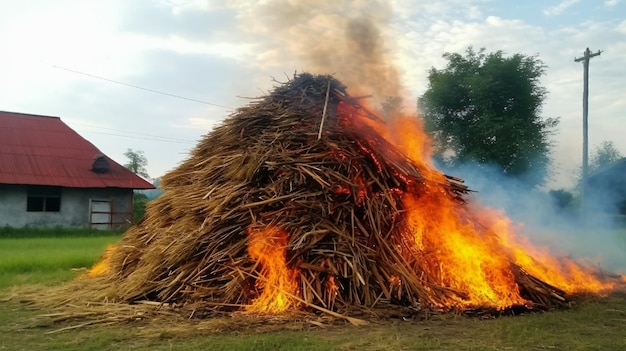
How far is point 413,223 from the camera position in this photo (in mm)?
8859

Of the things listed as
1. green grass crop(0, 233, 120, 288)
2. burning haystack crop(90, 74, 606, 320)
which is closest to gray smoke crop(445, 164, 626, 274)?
burning haystack crop(90, 74, 606, 320)

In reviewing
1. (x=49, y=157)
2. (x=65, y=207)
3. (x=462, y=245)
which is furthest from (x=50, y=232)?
(x=462, y=245)

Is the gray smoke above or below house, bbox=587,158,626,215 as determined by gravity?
below

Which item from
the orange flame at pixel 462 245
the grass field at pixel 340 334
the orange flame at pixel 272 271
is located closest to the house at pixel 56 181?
the grass field at pixel 340 334

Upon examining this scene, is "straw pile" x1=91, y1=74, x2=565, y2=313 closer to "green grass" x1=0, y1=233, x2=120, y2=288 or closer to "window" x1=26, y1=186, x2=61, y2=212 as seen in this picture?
"green grass" x1=0, y1=233, x2=120, y2=288

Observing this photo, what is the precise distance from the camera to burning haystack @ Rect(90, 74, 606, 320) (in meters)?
7.66

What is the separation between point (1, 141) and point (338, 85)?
22.0 meters

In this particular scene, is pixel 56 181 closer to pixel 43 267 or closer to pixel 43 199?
pixel 43 199

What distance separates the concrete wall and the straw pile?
16780 millimetres

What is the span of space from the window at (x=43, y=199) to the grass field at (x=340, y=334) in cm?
1863

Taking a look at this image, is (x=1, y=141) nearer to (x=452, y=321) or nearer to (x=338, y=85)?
(x=338, y=85)

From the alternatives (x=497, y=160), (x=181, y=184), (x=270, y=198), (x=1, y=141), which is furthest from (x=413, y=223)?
(x=1, y=141)

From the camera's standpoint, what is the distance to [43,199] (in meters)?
24.8

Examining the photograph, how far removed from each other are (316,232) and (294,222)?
0.40 metres
